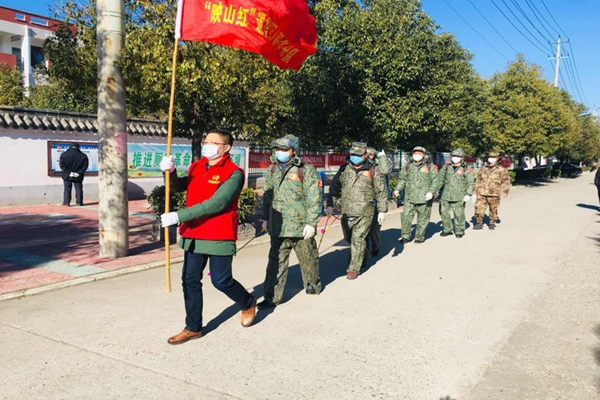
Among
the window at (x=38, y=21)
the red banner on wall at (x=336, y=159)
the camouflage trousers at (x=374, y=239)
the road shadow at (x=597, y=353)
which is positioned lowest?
the road shadow at (x=597, y=353)

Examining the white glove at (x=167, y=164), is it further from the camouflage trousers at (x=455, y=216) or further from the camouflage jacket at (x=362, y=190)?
the camouflage trousers at (x=455, y=216)

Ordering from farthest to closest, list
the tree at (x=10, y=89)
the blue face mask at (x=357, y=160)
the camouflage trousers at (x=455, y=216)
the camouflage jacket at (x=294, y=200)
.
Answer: the tree at (x=10, y=89) < the camouflage trousers at (x=455, y=216) < the blue face mask at (x=357, y=160) < the camouflage jacket at (x=294, y=200)

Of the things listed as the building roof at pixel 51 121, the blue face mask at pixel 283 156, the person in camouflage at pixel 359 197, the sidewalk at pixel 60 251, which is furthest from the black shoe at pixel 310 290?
the building roof at pixel 51 121

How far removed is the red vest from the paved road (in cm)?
92

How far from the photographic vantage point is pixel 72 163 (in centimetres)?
1255

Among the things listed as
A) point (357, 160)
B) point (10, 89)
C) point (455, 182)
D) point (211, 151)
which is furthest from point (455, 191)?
point (10, 89)

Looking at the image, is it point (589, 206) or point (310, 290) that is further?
point (589, 206)

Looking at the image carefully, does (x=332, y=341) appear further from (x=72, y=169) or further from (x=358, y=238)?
(x=72, y=169)

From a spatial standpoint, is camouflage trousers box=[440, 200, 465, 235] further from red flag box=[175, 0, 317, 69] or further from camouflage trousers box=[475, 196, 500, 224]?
red flag box=[175, 0, 317, 69]

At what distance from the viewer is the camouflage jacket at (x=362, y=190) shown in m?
6.38

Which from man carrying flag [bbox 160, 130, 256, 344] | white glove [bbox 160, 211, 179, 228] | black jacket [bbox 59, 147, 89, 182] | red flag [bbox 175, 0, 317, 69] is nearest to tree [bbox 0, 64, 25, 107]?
black jacket [bbox 59, 147, 89, 182]

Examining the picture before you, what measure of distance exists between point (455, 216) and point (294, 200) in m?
5.71

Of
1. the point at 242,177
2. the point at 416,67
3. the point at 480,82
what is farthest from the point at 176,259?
the point at 480,82

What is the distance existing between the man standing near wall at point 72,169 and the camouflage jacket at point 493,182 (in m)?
9.63
